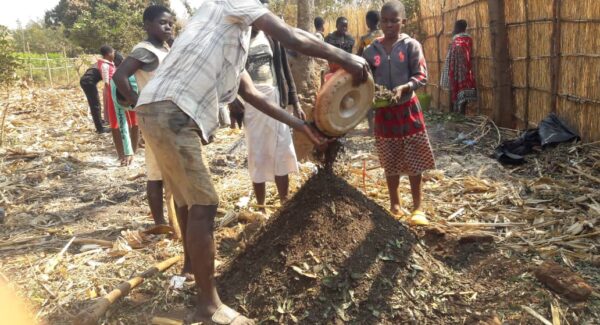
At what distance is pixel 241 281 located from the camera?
3.05m

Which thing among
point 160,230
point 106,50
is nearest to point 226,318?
point 160,230

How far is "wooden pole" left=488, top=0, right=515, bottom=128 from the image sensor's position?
7512 millimetres

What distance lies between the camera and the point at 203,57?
2.54 m

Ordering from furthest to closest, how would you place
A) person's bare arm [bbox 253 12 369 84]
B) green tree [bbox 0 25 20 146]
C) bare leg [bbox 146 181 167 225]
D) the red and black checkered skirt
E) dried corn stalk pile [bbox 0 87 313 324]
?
green tree [bbox 0 25 20 146] → bare leg [bbox 146 181 167 225] → the red and black checkered skirt → dried corn stalk pile [bbox 0 87 313 324] → person's bare arm [bbox 253 12 369 84]

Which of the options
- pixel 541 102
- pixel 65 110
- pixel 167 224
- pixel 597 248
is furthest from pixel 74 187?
pixel 65 110

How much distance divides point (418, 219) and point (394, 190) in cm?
45

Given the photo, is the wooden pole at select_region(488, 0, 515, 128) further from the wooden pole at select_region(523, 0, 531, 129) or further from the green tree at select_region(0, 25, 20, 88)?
the green tree at select_region(0, 25, 20, 88)

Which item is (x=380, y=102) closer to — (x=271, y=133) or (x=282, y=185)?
(x=271, y=133)

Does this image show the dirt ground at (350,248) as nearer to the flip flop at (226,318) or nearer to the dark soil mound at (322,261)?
the dark soil mound at (322,261)

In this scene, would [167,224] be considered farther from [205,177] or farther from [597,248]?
[597,248]

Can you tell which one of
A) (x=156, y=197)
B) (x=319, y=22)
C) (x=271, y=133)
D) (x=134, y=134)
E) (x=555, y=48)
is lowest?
(x=156, y=197)

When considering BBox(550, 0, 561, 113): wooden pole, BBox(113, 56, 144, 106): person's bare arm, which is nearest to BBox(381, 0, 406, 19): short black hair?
BBox(113, 56, 144, 106): person's bare arm

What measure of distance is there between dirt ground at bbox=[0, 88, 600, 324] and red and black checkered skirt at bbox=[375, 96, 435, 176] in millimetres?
438

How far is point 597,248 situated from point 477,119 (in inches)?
216
